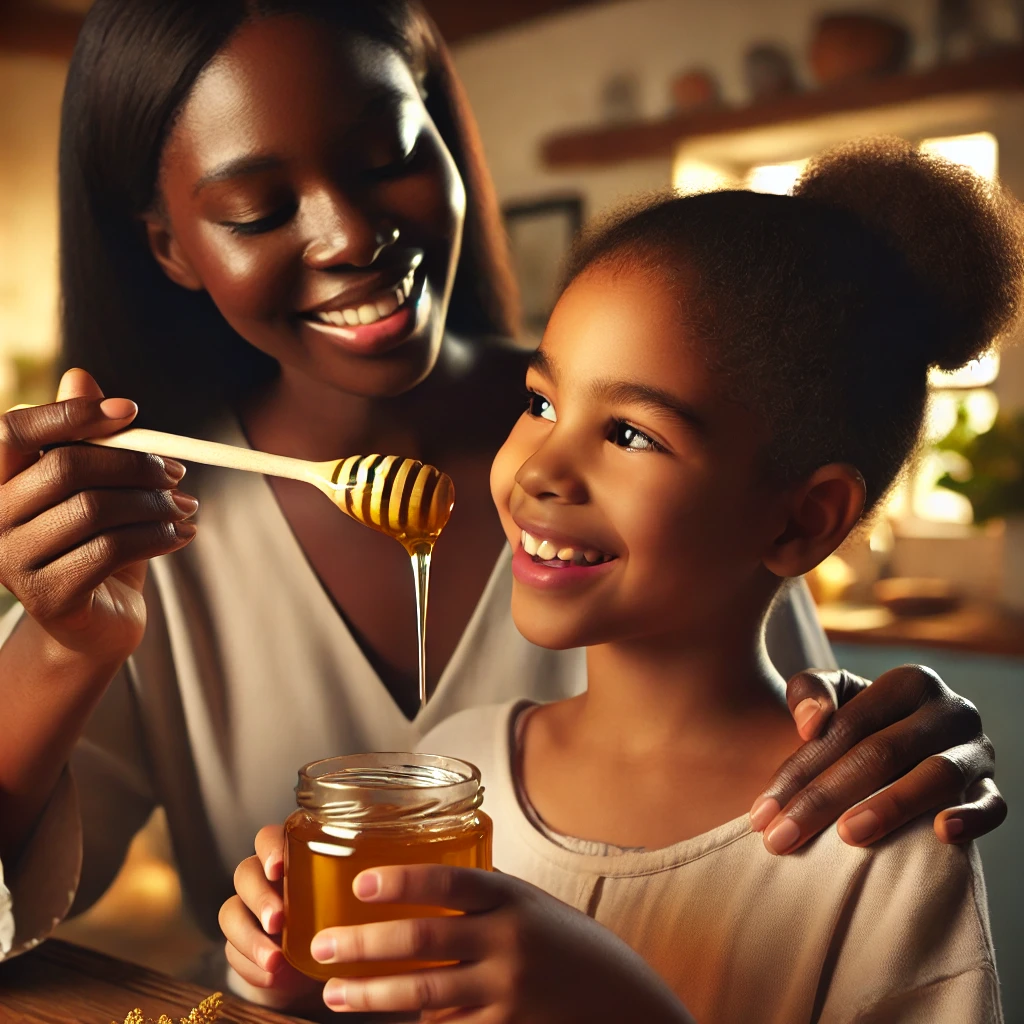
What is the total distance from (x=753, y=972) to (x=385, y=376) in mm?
685

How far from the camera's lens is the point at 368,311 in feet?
3.96

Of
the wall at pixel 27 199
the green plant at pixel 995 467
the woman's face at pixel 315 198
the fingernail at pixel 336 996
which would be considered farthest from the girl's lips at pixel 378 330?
the wall at pixel 27 199

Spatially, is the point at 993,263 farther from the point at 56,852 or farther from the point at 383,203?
the point at 56,852

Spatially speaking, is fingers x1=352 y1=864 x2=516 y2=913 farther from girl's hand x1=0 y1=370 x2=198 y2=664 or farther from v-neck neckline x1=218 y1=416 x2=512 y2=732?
v-neck neckline x1=218 y1=416 x2=512 y2=732

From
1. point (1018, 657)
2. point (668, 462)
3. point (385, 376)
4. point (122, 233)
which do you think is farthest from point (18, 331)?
point (668, 462)

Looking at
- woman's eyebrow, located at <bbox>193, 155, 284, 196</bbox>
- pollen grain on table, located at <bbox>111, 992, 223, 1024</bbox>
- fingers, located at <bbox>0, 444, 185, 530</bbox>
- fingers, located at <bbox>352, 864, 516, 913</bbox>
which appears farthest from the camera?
woman's eyebrow, located at <bbox>193, 155, 284, 196</bbox>

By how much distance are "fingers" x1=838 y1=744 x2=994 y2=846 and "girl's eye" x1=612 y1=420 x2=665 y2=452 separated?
31 centimetres

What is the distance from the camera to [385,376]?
4.12 ft

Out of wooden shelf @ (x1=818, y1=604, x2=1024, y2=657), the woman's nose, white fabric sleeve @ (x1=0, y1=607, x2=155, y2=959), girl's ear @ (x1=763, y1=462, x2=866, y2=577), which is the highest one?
the woman's nose

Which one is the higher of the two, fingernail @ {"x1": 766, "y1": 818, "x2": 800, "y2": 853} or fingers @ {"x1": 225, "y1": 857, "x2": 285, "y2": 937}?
fingernail @ {"x1": 766, "y1": 818, "x2": 800, "y2": 853}

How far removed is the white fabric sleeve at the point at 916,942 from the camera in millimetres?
870

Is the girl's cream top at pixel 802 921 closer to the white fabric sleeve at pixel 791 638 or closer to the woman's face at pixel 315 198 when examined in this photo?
the white fabric sleeve at pixel 791 638

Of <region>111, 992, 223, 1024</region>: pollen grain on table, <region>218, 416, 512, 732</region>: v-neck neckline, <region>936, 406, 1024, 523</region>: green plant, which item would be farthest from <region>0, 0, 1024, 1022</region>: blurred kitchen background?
<region>111, 992, 223, 1024</region>: pollen grain on table

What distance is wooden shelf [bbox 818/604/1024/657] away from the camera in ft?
7.52
